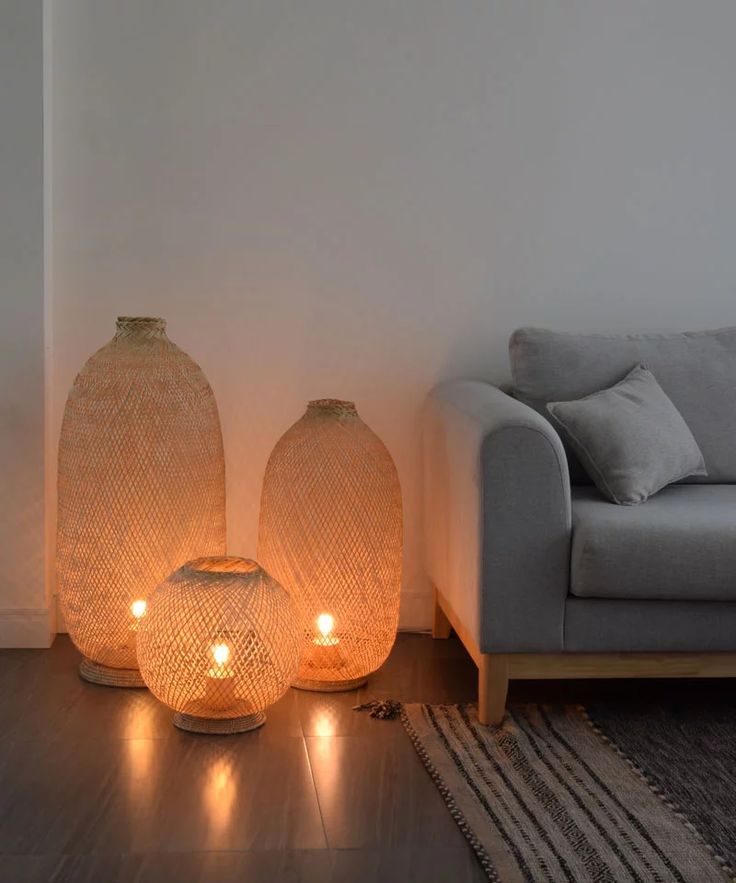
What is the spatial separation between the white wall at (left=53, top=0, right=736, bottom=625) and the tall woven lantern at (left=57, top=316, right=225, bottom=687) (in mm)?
435

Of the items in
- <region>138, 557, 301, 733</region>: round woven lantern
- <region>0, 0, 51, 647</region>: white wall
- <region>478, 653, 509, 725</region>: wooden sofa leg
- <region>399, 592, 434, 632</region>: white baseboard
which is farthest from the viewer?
<region>399, 592, 434, 632</region>: white baseboard

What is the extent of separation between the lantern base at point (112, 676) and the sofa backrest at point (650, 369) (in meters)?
1.23

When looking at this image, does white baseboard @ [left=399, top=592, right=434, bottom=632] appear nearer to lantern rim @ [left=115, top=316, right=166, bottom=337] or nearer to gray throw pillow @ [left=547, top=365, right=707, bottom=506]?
gray throw pillow @ [left=547, top=365, right=707, bottom=506]

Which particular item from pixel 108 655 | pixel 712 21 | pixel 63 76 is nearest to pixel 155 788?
pixel 108 655

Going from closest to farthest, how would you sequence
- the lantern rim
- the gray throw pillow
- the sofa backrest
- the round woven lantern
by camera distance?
the round woven lantern
the gray throw pillow
the lantern rim
the sofa backrest

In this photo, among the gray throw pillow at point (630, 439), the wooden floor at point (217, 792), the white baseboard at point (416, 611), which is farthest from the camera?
the white baseboard at point (416, 611)

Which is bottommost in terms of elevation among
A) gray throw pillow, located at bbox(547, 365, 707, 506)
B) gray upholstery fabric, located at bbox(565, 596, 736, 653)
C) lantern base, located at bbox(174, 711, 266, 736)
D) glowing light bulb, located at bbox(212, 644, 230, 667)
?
lantern base, located at bbox(174, 711, 266, 736)

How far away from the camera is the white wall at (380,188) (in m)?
3.14

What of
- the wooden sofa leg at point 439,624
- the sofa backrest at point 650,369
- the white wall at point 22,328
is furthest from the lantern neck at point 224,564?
the sofa backrest at point 650,369

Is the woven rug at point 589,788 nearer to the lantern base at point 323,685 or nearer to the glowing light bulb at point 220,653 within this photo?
the lantern base at point 323,685

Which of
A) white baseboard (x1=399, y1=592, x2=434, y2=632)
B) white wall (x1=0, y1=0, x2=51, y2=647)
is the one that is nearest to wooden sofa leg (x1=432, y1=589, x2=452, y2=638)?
white baseboard (x1=399, y1=592, x2=434, y2=632)

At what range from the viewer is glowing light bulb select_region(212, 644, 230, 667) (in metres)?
2.43

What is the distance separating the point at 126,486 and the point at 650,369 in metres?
1.42

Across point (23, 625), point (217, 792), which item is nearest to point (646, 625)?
point (217, 792)
